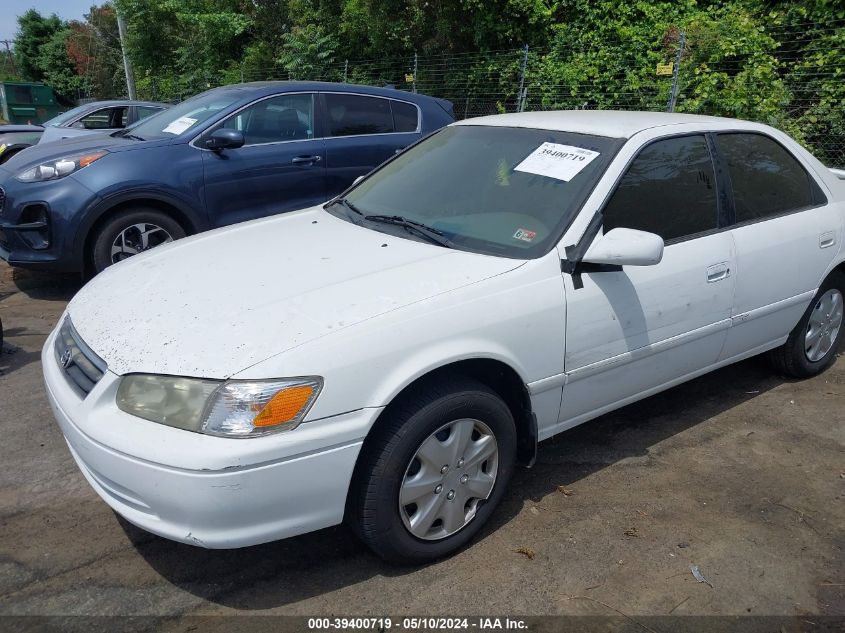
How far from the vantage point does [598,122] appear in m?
3.60

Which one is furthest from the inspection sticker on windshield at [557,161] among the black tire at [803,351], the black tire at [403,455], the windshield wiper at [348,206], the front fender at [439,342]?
the black tire at [803,351]

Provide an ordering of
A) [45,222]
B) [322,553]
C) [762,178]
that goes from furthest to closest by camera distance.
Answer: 1. [45,222]
2. [762,178]
3. [322,553]

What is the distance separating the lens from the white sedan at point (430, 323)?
7.72 ft

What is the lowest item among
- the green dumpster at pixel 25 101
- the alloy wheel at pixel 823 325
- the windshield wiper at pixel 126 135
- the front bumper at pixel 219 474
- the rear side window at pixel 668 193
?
the green dumpster at pixel 25 101

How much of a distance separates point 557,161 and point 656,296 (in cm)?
76

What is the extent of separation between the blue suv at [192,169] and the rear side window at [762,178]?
3.44m

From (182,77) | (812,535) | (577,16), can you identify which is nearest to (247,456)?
(812,535)

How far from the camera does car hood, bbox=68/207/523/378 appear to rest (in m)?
2.45

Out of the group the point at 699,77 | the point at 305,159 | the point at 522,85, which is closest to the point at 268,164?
the point at 305,159

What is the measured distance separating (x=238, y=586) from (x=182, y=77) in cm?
2113

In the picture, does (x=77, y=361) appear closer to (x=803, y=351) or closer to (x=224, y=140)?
(x=224, y=140)

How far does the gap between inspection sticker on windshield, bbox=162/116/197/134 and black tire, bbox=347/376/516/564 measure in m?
4.26

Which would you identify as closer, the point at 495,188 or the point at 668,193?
the point at 495,188

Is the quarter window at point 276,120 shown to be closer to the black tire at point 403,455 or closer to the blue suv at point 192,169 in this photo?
the blue suv at point 192,169
